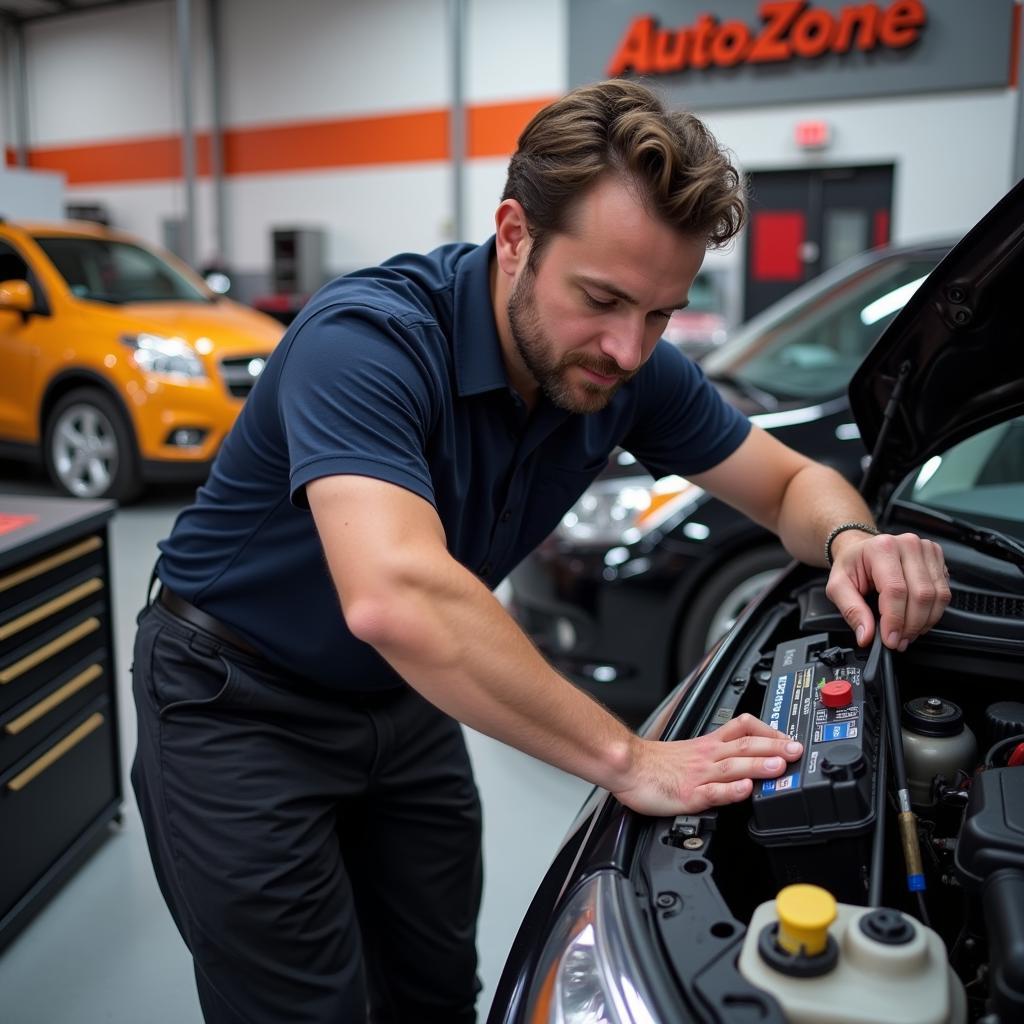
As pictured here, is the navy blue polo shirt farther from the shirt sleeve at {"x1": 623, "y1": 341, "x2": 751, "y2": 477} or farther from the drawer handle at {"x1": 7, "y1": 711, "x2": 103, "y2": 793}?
the drawer handle at {"x1": 7, "y1": 711, "x2": 103, "y2": 793}

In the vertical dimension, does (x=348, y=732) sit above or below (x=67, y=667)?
above

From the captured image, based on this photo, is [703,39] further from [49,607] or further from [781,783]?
[781,783]

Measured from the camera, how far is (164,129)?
12344mm

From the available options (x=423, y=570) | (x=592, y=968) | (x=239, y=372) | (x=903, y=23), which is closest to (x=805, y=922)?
(x=592, y=968)

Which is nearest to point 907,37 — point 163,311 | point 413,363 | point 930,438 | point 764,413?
point 163,311

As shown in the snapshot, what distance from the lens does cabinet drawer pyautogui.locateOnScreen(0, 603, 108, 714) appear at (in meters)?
1.92

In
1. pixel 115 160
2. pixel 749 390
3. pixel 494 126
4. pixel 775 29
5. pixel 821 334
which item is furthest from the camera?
pixel 115 160

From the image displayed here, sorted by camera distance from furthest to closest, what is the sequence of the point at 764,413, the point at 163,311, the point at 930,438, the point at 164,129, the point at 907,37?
1. the point at 164,129
2. the point at 907,37
3. the point at 163,311
4. the point at 764,413
5. the point at 930,438

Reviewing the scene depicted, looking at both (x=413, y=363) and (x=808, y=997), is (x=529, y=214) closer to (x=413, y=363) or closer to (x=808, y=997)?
(x=413, y=363)

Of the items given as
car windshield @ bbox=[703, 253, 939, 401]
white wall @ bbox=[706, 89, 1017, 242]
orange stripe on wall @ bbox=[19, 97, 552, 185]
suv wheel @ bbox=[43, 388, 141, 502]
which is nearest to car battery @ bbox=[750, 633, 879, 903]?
car windshield @ bbox=[703, 253, 939, 401]

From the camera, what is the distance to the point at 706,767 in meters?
0.98

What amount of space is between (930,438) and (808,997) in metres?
0.97

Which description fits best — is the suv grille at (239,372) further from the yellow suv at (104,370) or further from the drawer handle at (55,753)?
the drawer handle at (55,753)

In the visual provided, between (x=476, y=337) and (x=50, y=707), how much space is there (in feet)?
4.45
